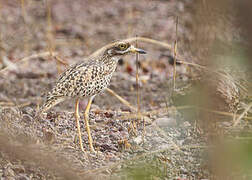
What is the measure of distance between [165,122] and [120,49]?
85cm

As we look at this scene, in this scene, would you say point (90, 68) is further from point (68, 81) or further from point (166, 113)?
point (166, 113)

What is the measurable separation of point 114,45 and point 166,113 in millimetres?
1073

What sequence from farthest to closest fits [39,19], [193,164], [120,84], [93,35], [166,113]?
[39,19] < [93,35] < [120,84] < [166,113] < [193,164]

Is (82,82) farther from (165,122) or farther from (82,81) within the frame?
(165,122)

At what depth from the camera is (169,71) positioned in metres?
6.65

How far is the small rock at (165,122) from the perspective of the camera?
4.25m

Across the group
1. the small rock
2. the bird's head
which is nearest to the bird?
the bird's head

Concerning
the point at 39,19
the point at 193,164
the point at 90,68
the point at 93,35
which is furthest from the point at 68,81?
the point at 39,19

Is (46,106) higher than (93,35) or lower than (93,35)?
lower

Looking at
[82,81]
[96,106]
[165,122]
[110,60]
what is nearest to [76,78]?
[82,81]

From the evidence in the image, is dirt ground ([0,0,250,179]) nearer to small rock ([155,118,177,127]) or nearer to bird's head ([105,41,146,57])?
small rock ([155,118,177,127])

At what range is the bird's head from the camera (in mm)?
3859

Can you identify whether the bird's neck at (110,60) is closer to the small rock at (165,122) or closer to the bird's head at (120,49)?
the bird's head at (120,49)

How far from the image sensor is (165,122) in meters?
4.30
